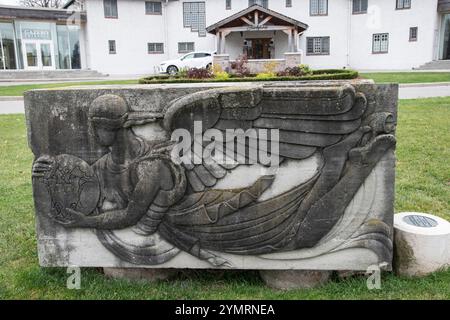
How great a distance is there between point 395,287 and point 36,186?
121 inches

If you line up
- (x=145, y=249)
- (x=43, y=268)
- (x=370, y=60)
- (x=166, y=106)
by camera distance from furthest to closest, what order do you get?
(x=370, y=60)
(x=43, y=268)
(x=145, y=249)
(x=166, y=106)

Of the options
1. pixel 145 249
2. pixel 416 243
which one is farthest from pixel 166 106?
pixel 416 243

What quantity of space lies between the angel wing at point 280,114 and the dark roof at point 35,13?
107 feet

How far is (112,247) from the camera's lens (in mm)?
3730

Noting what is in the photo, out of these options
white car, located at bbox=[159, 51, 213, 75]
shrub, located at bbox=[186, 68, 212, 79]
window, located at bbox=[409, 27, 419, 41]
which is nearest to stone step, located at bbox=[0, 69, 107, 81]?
white car, located at bbox=[159, 51, 213, 75]

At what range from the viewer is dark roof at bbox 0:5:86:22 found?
1221 inches

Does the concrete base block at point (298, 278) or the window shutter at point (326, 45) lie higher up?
the window shutter at point (326, 45)

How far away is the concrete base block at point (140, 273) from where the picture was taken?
12.6 ft

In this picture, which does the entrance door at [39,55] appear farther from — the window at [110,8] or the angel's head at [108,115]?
the angel's head at [108,115]

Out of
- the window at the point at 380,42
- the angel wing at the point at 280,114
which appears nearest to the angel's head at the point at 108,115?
the angel wing at the point at 280,114

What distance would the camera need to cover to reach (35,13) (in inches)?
1268

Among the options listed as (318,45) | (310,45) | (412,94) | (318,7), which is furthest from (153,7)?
(412,94)

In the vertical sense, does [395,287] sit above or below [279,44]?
below

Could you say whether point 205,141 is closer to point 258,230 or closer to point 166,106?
point 166,106
